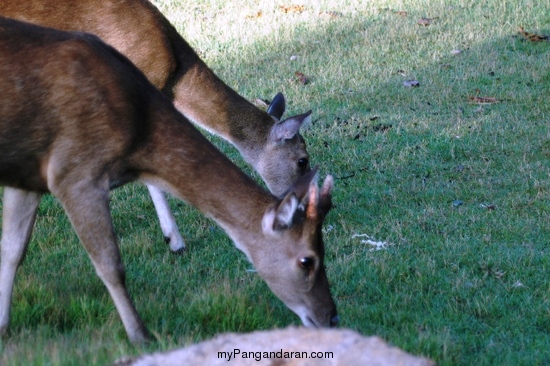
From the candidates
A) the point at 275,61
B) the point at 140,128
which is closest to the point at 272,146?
the point at 140,128

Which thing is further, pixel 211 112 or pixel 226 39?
pixel 226 39

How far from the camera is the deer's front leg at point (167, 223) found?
24.3ft

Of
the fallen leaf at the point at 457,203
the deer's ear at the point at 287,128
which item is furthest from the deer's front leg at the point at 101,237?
the fallen leaf at the point at 457,203

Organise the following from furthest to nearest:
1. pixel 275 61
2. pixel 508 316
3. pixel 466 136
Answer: pixel 275 61 < pixel 466 136 < pixel 508 316

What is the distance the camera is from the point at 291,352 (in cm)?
343

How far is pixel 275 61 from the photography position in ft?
43.5

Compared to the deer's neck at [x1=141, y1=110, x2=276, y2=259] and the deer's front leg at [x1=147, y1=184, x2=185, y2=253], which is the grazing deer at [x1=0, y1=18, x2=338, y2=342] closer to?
the deer's neck at [x1=141, y1=110, x2=276, y2=259]

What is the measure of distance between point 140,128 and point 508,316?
2.72m

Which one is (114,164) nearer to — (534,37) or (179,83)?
(179,83)

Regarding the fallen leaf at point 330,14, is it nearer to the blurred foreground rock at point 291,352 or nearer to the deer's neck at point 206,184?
the deer's neck at point 206,184

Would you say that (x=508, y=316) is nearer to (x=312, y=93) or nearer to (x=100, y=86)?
(x=100, y=86)

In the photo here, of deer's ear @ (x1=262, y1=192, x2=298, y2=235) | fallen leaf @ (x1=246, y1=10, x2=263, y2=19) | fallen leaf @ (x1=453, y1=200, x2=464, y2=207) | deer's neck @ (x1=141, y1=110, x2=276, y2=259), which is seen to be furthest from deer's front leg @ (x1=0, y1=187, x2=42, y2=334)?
fallen leaf @ (x1=246, y1=10, x2=263, y2=19)

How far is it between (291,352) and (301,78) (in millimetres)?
9273

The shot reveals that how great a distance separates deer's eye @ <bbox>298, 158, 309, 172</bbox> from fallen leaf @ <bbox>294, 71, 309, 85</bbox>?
3.63 metres
